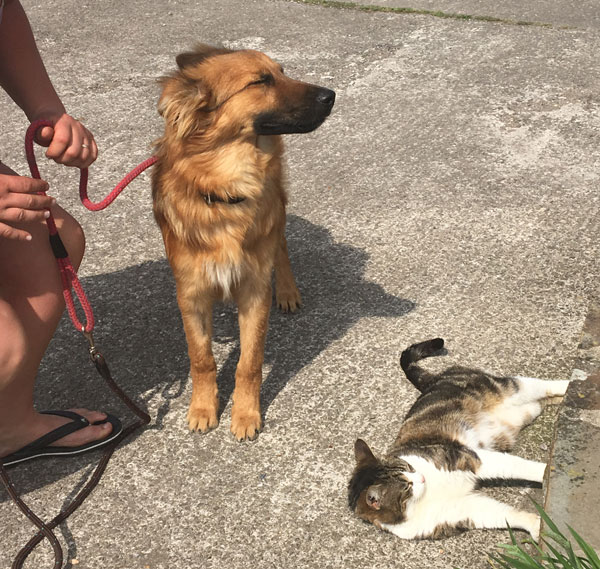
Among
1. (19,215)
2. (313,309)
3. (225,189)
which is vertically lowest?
(313,309)

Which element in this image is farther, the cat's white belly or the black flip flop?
the black flip flop

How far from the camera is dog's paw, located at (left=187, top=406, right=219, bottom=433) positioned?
10.2 ft

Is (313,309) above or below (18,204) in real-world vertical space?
below

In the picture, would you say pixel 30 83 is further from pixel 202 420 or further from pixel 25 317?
pixel 202 420

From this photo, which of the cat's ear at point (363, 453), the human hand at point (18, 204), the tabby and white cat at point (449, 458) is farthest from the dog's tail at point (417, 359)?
the human hand at point (18, 204)

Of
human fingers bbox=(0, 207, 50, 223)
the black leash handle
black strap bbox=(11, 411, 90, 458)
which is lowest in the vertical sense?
the black leash handle

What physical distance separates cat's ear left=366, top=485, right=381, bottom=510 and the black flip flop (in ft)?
3.59

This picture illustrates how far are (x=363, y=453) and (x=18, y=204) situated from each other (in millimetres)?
1479

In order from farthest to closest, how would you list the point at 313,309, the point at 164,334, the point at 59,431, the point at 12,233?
the point at 313,309, the point at 164,334, the point at 59,431, the point at 12,233

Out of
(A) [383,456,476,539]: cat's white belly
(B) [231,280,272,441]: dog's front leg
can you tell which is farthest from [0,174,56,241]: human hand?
(A) [383,456,476,539]: cat's white belly

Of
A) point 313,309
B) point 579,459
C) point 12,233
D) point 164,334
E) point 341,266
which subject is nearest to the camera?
point 12,233

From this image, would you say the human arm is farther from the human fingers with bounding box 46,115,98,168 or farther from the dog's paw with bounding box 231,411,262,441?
the dog's paw with bounding box 231,411,262,441

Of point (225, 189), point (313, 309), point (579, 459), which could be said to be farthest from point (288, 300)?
point (579, 459)

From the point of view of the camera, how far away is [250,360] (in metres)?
3.10
